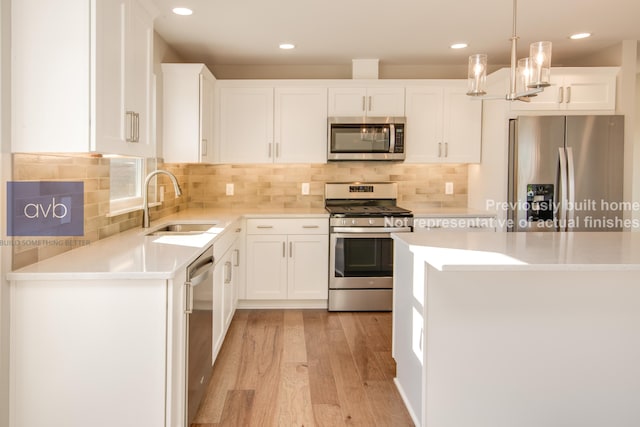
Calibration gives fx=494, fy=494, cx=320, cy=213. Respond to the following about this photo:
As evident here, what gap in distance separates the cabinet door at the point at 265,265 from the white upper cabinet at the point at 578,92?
Result: 7.70ft

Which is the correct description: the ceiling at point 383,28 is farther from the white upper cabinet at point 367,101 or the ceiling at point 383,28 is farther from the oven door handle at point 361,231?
the oven door handle at point 361,231

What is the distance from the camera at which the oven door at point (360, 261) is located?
4.36 m

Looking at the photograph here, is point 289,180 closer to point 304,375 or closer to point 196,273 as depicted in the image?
point 304,375

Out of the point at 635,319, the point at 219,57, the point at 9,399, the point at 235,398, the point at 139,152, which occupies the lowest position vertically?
the point at 235,398

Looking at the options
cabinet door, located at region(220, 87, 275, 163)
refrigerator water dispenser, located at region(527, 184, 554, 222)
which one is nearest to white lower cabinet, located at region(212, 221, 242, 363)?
cabinet door, located at region(220, 87, 275, 163)

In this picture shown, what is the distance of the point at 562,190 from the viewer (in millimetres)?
3982

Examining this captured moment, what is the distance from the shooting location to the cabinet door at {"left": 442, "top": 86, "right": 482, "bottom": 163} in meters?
4.64

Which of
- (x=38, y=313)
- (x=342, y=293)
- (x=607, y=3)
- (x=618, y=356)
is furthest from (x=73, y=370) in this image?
(x=607, y=3)

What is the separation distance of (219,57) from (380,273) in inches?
98.1

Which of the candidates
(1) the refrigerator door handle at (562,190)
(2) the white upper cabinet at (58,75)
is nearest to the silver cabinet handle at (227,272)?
(2) the white upper cabinet at (58,75)

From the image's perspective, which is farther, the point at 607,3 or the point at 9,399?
the point at 607,3

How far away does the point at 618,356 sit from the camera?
2270mm

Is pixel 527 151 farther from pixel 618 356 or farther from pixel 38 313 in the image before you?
pixel 38 313

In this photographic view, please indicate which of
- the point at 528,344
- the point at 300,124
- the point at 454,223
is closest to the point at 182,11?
the point at 300,124
